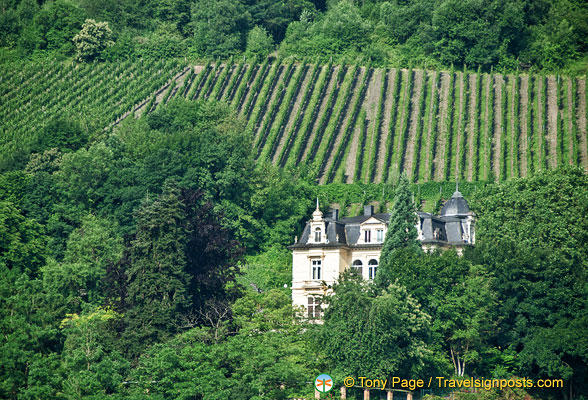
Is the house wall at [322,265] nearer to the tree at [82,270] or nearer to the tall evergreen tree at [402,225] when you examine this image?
the tall evergreen tree at [402,225]

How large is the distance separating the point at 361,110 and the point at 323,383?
6006cm

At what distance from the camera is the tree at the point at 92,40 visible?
13888 cm

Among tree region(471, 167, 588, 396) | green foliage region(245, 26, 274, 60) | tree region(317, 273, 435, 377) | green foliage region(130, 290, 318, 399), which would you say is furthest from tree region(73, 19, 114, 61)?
tree region(317, 273, 435, 377)

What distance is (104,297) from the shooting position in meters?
81.4

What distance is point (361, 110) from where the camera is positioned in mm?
125312

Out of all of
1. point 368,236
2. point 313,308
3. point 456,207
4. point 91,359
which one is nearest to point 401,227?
point 368,236

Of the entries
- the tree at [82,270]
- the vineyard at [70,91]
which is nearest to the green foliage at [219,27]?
the vineyard at [70,91]

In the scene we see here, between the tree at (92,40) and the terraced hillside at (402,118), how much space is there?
42.1 feet

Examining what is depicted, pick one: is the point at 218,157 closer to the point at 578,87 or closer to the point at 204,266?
the point at 204,266

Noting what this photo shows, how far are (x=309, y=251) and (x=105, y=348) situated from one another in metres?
17.3

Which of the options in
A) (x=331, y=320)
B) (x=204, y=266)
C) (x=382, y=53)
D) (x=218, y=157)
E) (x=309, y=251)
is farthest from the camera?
(x=382, y=53)

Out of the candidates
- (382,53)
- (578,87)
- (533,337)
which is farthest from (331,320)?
(382,53)

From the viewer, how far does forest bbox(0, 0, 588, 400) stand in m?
72.2

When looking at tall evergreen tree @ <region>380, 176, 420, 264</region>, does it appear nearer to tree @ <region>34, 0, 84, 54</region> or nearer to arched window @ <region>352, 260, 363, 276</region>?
arched window @ <region>352, 260, 363, 276</region>
